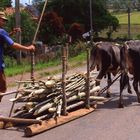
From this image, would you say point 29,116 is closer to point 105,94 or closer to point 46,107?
point 46,107

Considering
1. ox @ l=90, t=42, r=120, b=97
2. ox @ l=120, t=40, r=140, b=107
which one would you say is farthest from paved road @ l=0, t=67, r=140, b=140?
ox @ l=90, t=42, r=120, b=97

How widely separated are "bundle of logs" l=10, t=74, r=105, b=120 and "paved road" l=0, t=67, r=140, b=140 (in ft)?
1.32

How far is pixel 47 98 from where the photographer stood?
1084 centimetres

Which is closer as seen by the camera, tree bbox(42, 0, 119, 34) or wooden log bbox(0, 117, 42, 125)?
wooden log bbox(0, 117, 42, 125)

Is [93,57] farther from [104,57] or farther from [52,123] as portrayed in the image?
[52,123]

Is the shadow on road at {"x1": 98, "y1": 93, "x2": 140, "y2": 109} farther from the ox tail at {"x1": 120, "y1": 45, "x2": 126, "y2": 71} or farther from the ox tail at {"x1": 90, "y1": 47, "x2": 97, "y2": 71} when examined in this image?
the ox tail at {"x1": 90, "y1": 47, "x2": 97, "y2": 71}

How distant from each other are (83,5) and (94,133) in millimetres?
46136

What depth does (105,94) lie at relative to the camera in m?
14.7

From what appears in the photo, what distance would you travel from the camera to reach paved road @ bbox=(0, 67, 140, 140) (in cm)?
960

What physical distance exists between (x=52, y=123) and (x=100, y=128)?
39.0 inches

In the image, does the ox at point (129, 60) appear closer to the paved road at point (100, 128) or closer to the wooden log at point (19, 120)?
the paved road at point (100, 128)

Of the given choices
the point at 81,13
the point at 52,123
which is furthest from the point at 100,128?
the point at 81,13

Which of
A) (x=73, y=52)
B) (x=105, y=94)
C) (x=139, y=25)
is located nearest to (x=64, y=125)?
(x=105, y=94)

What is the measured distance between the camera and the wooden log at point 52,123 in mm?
9656
